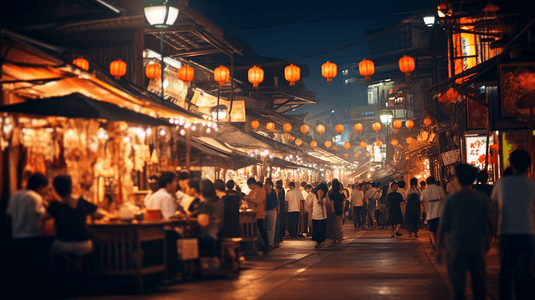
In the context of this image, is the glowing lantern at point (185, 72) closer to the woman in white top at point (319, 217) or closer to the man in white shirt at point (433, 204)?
the woman in white top at point (319, 217)

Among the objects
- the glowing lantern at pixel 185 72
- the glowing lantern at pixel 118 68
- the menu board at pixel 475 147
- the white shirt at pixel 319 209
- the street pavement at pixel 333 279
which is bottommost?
the street pavement at pixel 333 279

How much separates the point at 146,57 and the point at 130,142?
9330 millimetres

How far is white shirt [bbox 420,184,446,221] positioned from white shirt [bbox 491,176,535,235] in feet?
24.8

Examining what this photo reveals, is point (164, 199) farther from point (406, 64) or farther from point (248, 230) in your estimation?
point (406, 64)

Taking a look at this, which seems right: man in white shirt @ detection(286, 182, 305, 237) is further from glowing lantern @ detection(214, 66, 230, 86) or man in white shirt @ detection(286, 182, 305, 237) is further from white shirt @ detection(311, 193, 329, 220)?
glowing lantern @ detection(214, 66, 230, 86)

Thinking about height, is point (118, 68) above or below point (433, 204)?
above

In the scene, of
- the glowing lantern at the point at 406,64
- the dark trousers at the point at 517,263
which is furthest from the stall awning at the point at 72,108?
the glowing lantern at the point at 406,64

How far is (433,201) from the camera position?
1528cm

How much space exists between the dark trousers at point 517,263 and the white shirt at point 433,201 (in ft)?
24.9

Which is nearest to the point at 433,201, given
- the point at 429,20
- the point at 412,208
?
the point at 412,208

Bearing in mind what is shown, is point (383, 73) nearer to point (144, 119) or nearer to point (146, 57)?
point (146, 57)

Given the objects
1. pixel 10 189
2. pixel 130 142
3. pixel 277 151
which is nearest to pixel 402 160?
pixel 277 151

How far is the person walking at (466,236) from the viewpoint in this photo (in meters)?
6.80

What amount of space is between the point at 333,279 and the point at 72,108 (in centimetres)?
555
